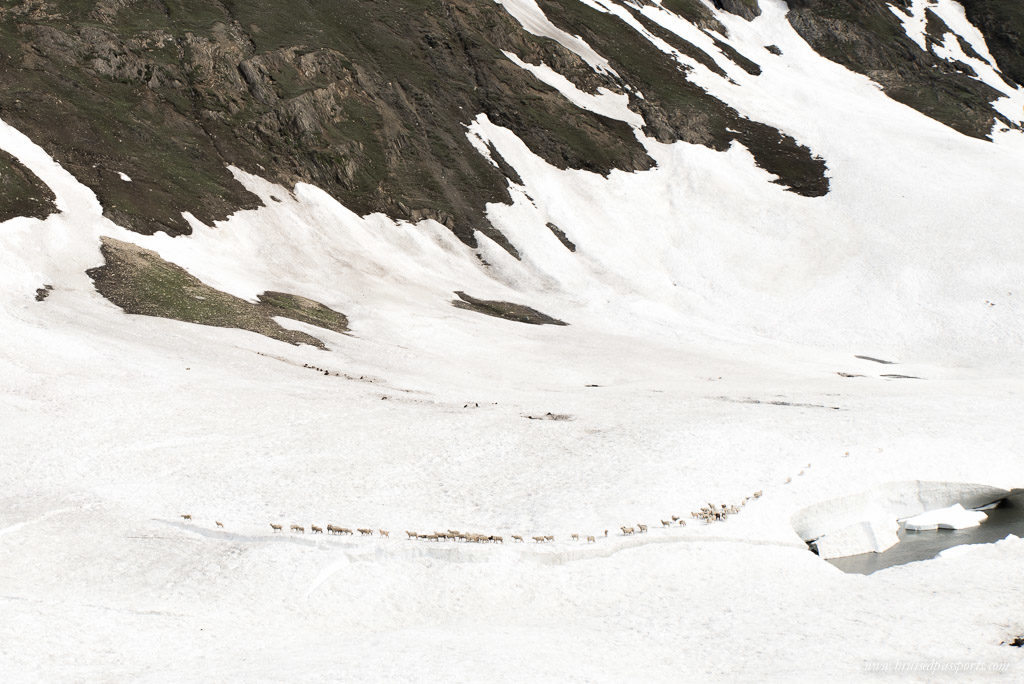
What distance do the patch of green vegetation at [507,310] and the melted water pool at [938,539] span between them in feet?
112

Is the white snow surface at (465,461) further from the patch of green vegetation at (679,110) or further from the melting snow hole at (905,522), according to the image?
the patch of green vegetation at (679,110)

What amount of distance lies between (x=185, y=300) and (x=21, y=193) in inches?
615

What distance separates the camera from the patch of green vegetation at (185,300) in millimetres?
46531

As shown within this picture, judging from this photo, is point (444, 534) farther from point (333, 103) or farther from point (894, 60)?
point (894, 60)

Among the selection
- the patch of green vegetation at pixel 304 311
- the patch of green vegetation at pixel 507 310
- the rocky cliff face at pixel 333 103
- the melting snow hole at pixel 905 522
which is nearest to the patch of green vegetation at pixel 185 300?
the patch of green vegetation at pixel 304 311

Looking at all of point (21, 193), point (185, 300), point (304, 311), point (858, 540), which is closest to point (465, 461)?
point (858, 540)

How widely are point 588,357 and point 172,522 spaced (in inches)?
1245

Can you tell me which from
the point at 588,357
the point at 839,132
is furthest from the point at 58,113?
the point at 839,132

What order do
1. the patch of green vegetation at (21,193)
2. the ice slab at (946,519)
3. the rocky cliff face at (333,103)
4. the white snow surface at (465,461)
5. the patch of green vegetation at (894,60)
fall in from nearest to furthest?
the white snow surface at (465,461) < the ice slab at (946,519) < the patch of green vegetation at (21,193) < the rocky cliff face at (333,103) < the patch of green vegetation at (894,60)

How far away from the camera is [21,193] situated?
5400cm

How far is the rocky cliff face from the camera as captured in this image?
214ft

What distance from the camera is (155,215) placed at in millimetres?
59906

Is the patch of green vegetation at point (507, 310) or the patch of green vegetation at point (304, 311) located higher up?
the patch of green vegetation at point (507, 310)

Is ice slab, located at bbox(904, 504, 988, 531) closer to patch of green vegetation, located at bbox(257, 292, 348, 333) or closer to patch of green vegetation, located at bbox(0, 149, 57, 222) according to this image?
patch of green vegetation, located at bbox(257, 292, 348, 333)
